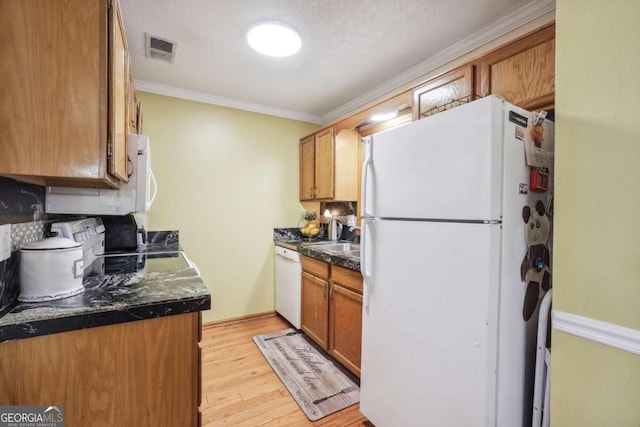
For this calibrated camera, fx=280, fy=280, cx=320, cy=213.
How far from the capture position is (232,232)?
3121mm

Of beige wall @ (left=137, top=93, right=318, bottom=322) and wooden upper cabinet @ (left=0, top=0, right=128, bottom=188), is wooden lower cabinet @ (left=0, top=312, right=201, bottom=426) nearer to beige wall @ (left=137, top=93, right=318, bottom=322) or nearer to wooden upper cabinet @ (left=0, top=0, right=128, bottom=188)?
wooden upper cabinet @ (left=0, top=0, right=128, bottom=188)

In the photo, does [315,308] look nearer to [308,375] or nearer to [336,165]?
[308,375]


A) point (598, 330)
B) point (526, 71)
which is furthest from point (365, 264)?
point (526, 71)

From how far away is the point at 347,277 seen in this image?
2.11m

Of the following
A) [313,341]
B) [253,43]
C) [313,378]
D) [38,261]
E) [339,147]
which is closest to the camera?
[38,261]

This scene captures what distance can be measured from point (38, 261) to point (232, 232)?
2076 mm

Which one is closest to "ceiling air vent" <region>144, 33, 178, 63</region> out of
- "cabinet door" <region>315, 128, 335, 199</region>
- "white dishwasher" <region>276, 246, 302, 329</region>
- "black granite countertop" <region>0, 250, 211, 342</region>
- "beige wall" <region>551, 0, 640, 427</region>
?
"cabinet door" <region>315, 128, 335, 199</region>

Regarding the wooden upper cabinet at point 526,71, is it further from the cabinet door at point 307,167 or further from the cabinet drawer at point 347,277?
the cabinet door at point 307,167

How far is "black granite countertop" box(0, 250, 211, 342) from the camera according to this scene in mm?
897

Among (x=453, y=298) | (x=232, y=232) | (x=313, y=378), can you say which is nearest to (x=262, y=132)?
(x=232, y=232)

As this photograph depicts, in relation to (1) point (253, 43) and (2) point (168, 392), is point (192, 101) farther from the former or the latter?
(2) point (168, 392)

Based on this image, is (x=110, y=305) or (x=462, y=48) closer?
(x=110, y=305)

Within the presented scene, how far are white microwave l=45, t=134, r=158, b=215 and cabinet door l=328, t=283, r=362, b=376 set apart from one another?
149 centimetres

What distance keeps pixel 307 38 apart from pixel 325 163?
127cm
